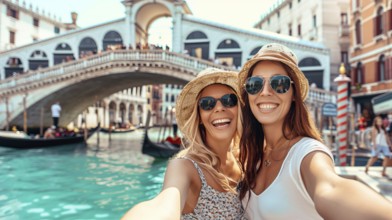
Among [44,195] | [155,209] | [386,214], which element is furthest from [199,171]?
[44,195]

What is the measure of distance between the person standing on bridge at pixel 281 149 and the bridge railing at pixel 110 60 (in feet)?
26.5

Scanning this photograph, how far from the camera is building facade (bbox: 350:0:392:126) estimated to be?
29.5 feet

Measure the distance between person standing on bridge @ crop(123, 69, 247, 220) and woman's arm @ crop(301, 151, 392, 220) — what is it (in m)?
0.31

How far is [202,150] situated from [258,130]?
191mm

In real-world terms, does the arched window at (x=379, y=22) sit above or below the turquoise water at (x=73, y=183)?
above

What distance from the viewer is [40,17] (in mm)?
18594

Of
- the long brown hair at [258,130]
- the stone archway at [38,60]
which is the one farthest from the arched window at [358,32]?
the stone archway at [38,60]

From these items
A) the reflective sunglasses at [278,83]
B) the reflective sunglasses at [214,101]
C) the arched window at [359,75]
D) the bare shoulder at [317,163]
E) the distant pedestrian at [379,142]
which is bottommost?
the distant pedestrian at [379,142]

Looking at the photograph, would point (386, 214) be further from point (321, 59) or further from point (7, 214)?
point (321, 59)

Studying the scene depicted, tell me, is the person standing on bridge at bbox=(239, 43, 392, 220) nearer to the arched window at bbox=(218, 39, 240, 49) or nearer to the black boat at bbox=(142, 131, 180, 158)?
the black boat at bbox=(142, 131, 180, 158)

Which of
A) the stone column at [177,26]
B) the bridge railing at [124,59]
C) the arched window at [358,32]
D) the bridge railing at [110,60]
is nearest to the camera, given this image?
the bridge railing at [124,59]

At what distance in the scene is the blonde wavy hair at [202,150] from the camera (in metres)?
1.05

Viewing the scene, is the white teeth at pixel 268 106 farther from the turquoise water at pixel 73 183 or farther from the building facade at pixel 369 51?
the building facade at pixel 369 51

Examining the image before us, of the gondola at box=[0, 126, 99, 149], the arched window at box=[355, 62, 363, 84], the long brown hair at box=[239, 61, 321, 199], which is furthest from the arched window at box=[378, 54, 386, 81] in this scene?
the long brown hair at box=[239, 61, 321, 199]
